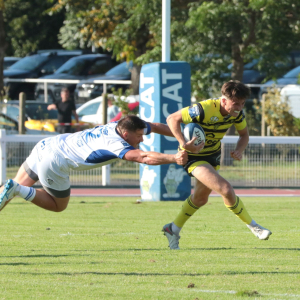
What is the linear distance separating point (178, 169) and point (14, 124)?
28.2ft

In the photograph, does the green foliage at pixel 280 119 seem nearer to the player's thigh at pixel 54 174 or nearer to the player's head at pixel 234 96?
the player's head at pixel 234 96

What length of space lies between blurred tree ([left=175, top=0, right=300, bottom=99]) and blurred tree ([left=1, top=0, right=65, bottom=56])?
18.7 m

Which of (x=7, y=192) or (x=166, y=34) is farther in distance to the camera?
(x=166, y=34)

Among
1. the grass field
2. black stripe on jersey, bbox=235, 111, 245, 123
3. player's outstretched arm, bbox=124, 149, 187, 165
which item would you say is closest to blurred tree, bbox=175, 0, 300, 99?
the grass field

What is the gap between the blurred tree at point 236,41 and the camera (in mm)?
20089

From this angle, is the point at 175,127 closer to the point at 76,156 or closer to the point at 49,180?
the point at 76,156

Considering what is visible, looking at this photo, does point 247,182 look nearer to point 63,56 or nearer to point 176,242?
point 176,242

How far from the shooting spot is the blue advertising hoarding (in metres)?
13.1

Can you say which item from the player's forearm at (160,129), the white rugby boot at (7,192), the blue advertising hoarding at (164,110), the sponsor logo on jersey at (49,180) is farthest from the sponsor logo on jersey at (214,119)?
the blue advertising hoarding at (164,110)

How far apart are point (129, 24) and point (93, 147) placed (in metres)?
15.8

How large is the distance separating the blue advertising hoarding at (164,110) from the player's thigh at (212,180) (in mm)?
5708

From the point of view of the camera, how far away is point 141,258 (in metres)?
6.79

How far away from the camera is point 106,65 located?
113 feet

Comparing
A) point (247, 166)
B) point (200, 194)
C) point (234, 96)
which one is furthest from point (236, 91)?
point (247, 166)
